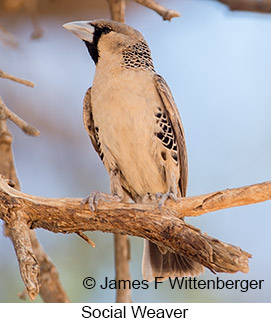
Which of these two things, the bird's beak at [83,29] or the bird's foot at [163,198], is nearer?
the bird's foot at [163,198]

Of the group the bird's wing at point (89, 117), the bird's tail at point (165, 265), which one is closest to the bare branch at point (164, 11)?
the bird's wing at point (89, 117)

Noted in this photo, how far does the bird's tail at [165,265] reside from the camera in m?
3.87

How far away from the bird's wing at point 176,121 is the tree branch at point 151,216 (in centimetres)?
74

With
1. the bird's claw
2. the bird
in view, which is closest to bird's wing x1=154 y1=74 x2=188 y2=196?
the bird

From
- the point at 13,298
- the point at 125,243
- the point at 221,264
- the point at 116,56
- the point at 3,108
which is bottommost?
the point at 13,298

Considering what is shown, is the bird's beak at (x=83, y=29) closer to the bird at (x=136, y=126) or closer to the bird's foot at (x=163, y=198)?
the bird at (x=136, y=126)

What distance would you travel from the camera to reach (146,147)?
12.6ft

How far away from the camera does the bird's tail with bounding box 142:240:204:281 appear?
3865 mm

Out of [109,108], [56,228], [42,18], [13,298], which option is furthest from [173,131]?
[42,18]

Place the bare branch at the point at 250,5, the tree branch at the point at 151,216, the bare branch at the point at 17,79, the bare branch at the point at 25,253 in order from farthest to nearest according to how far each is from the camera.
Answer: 1. the bare branch at the point at 250,5
2. the bare branch at the point at 17,79
3. the tree branch at the point at 151,216
4. the bare branch at the point at 25,253

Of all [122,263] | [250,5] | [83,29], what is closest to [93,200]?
[122,263]

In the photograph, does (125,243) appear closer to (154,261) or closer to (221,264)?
(154,261)

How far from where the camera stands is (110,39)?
4.12 metres

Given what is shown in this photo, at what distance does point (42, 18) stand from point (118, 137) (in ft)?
8.64
